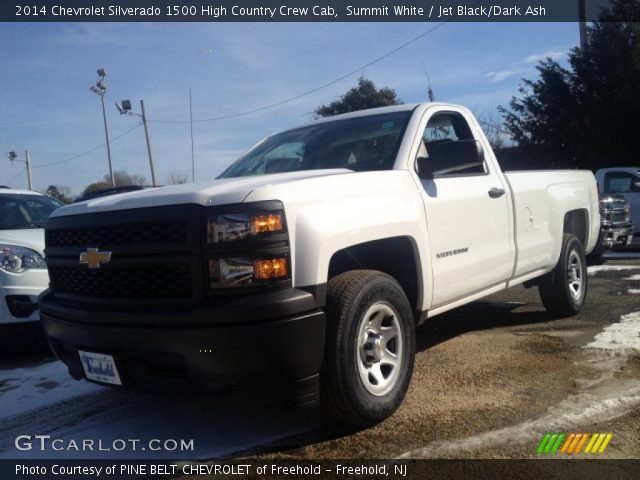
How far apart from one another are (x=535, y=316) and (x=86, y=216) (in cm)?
453

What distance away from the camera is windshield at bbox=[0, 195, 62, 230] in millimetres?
6137

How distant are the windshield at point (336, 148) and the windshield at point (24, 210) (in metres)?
2.76

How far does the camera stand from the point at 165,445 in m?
3.25

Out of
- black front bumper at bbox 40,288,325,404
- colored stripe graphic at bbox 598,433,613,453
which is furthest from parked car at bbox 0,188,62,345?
colored stripe graphic at bbox 598,433,613,453

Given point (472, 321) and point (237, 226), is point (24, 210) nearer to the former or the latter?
point (237, 226)

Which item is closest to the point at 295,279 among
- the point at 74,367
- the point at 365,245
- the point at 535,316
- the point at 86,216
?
the point at 365,245

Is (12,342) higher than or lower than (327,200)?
lower

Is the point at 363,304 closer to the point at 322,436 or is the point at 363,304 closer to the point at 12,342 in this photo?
the point at 322,436

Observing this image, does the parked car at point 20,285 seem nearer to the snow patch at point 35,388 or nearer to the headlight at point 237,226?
the snow patch at point 35,388

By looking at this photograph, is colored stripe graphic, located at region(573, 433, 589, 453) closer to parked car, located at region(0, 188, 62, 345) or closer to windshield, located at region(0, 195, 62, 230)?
parked car, located at region(0, 188, 62, 345)

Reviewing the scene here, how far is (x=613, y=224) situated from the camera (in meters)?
9.66

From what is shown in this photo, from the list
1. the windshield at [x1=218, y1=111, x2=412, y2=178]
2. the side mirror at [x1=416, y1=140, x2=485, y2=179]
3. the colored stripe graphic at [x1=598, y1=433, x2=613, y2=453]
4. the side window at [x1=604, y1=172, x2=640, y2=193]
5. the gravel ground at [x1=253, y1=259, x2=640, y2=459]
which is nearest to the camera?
the colored stripe graphic at [x1=598, y1=433, x2=613, y2=453]

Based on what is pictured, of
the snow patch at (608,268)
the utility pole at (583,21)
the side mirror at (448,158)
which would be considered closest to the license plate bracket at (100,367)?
the side mirror at (448,158)

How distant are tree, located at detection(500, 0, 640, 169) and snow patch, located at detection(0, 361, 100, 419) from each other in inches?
709
